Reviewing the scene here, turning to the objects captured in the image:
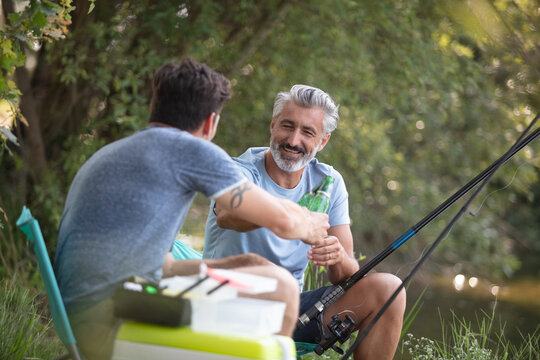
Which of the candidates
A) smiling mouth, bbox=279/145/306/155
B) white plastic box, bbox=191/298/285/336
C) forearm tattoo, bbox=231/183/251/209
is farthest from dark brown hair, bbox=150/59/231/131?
smiling mouth, bbox=279/145/306/155

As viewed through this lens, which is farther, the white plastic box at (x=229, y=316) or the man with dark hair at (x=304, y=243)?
the man with dark hair at (x=304, y=243)

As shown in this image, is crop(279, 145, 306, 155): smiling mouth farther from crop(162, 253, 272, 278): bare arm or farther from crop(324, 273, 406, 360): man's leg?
crop(162, 253, 272, 278): bare arm

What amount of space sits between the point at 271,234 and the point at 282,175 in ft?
0.87

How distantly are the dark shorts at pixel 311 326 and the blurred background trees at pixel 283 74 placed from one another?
5.54ft

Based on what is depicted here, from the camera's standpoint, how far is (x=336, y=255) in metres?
2.32

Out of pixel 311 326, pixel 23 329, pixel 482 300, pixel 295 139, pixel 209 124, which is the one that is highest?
pixel 209 124

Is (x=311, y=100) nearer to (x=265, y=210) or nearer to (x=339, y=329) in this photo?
(x=339, y=329)

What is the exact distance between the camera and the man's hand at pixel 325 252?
2.28 m

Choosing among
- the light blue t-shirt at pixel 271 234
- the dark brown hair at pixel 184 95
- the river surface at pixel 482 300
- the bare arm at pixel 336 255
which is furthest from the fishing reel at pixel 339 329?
the river surface at pixel 482 300

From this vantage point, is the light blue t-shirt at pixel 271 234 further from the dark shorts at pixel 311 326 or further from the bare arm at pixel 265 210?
the bare arm at pixel 265 210

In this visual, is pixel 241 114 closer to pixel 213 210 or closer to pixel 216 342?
pixel 213 210

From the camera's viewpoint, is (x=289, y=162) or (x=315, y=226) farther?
(x=289, y=162)

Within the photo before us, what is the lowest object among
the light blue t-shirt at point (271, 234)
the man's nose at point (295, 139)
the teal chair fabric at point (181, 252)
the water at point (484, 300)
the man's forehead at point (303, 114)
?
the water at point (484, 300)

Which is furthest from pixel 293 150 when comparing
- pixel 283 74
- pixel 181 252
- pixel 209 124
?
pixel 283 74
